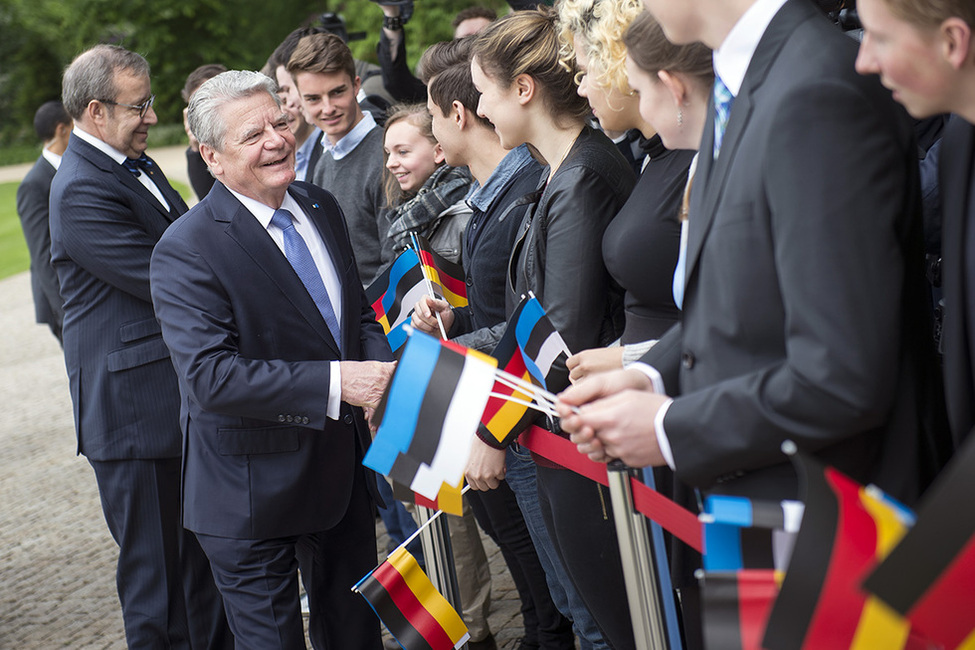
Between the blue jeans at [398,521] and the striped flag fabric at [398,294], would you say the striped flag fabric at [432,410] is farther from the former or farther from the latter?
the blue jeans at [398,521]

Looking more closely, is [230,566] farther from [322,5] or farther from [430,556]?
[322,5]

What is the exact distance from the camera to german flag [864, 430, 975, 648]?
4.33 feet

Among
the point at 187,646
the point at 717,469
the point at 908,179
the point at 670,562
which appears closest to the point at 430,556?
the point at 670,562

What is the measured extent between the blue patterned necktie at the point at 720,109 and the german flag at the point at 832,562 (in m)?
0.77

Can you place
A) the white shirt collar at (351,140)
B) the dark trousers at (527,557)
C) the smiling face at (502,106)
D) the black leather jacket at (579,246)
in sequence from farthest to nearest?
the white shirt collar at (351,140) < the dark trousers at (527,557) < the smiling face at (502,106) < the black leather jacket at (579,246)

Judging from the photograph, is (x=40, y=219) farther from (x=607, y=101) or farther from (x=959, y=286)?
(x=959, y=286)

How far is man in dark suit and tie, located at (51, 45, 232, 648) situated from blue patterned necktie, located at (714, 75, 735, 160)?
270 cm

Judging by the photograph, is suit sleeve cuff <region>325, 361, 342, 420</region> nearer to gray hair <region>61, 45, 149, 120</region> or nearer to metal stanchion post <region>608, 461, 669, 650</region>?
metal stanchion post <region>608, 461, 669, 650</region>

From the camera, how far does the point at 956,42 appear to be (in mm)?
1507

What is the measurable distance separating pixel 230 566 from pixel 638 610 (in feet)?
4.87

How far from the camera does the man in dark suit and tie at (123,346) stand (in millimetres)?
4035

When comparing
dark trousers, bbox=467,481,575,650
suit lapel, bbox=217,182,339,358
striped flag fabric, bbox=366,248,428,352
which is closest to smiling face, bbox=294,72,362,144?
striped flag fabric, bbox=366,248,428,352

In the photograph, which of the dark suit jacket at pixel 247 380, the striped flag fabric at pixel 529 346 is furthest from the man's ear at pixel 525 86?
the dark suit jacket at pixel 247 380

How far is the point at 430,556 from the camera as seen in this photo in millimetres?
3480
